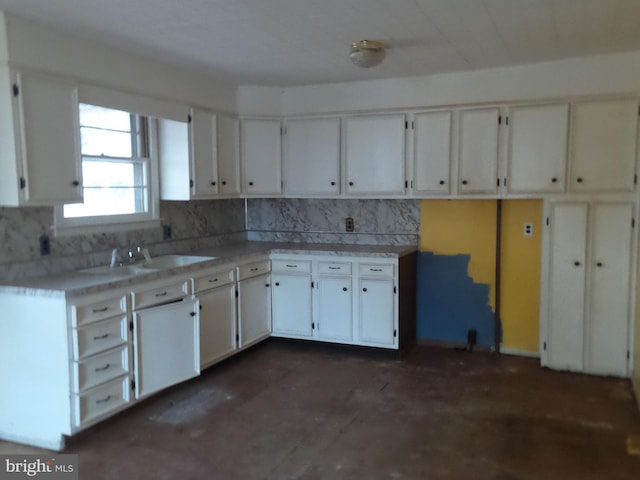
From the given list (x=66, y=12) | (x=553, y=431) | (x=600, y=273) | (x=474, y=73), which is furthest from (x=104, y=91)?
(x=600, y=273)

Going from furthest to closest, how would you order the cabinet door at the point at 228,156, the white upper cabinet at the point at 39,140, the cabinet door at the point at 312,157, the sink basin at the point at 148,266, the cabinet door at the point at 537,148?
the cabinet door at the point at 312,157 < the cabinet door at the point at 228,156 < the cabinet door at the point at 537,148 < the sink basin at the point at 148,266 < the white upper cabinet at the point at 39,140

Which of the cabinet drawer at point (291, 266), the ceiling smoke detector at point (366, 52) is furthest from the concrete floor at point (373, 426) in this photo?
the ceiling smoke detector at point (366, 52)

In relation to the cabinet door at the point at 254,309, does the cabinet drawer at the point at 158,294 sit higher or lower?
higher

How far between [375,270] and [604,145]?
1973 mm

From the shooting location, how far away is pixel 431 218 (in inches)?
190

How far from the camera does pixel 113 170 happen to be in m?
3.98

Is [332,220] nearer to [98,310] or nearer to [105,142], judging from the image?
[105,142]

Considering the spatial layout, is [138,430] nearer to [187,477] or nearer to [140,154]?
[187,477]

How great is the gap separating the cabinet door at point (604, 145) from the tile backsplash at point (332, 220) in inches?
55.0

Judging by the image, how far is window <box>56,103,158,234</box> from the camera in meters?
3.69

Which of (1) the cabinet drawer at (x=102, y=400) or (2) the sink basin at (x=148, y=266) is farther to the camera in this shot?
(2) the sink basin at (x=148, y=266)

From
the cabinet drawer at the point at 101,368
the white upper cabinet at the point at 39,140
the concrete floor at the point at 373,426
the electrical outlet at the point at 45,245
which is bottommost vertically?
the concrete floor at the point at 373,426

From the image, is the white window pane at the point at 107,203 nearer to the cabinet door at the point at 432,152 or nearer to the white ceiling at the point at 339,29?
the white ceiling at the point at 339,29

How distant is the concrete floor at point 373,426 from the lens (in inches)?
108
